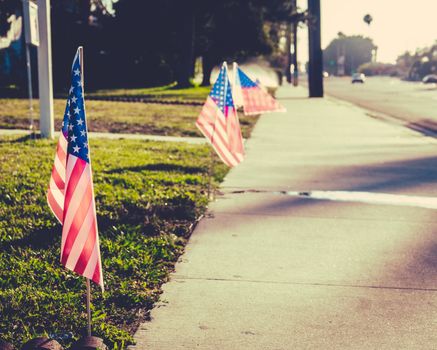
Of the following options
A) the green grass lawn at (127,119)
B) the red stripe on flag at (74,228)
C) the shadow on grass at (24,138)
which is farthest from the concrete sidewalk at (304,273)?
the green grass lawn at (127,119)

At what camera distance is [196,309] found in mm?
4180

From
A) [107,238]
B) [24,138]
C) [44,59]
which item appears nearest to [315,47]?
[24,138]

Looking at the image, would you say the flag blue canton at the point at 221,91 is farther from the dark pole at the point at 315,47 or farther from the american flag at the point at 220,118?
the dark pole at the point at 315,47

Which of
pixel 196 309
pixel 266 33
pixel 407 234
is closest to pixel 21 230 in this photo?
pixel 196 309

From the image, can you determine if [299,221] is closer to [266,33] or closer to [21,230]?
[21,230]

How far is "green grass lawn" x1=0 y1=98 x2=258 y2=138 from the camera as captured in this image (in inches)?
579

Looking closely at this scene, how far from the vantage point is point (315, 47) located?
3631 centimetres

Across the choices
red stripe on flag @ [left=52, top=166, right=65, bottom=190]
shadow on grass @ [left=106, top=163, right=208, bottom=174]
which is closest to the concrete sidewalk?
shadow on grass @ [left=106, top=163, right=208, bottom=174]

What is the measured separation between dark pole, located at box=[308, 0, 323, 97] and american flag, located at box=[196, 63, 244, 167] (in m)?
29.1

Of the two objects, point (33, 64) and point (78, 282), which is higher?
point (33, 64)

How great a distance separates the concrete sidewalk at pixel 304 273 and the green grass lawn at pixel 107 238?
20cm

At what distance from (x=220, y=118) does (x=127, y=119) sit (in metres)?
9.49

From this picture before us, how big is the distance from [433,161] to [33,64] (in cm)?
3207

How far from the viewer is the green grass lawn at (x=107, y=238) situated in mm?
3994
